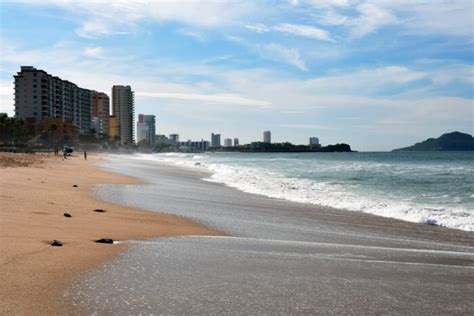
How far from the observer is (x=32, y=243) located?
640 centimetres

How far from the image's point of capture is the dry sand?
14.4 ft

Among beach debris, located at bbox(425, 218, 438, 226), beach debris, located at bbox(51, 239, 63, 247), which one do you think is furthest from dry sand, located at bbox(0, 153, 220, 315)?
beach debris, located at bbox(425, 218, 438, 226)

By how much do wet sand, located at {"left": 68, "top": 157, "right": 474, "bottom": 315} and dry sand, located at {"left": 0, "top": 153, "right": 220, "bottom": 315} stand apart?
0.33 meters

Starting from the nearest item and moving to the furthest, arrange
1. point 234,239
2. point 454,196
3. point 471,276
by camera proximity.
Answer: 1. point 471,276
2. point 234,239
3. point 454,196

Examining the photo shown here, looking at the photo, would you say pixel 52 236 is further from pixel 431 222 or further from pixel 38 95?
pixel 38 95

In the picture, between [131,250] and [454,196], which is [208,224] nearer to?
[131,250]

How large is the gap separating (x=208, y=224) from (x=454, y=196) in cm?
1458

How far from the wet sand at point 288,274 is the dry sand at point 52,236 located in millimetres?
325

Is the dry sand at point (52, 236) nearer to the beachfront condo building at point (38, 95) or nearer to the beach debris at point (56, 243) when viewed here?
the beach debris at point (56, 243)

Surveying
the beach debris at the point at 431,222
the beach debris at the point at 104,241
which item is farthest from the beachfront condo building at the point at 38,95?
the beach debris at the point at 104,241

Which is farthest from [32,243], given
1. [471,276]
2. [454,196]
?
[454,196]

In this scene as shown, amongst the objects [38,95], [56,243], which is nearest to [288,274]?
[56,243]

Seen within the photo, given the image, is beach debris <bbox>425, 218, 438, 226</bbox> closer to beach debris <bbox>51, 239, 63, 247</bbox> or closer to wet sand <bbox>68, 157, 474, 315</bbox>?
wet sand <bbox>68, 157, 474, 315</bbox>

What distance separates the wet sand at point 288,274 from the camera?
4.53m
